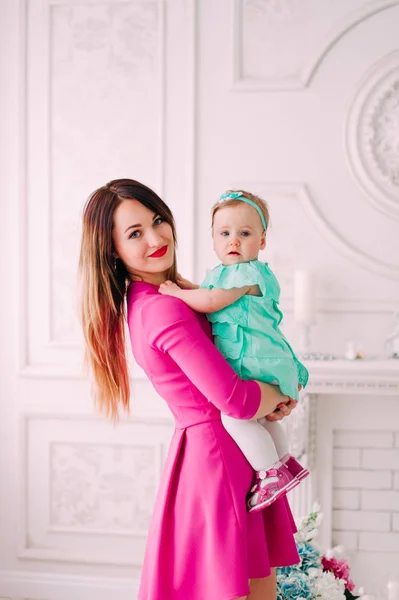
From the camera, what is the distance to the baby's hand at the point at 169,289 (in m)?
1.58

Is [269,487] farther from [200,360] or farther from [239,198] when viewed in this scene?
[239,198]

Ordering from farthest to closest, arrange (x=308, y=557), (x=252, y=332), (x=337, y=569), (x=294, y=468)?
(x=337, y=569), (x=308, y=557), (x=294, y=468), (x=252, y=332)

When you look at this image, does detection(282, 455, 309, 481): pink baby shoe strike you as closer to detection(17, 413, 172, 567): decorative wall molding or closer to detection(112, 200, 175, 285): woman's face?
detection(112, 200, 175, 285): woman's face

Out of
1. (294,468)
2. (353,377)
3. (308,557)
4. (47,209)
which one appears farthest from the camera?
(47,209)

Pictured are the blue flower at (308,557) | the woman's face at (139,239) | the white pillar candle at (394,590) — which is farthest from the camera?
the white pillar candle at (394,590)

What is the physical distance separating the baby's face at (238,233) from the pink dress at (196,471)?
17 centimetres

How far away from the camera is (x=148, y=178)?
116 inches

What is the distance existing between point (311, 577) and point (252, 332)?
2.82ft

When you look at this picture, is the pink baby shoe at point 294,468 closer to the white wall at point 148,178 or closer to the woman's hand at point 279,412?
the woman's hand at point 279,412

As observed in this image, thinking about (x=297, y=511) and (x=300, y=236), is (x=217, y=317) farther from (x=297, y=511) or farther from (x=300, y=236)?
(x=297, y=511)

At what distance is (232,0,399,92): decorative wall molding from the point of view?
279cm

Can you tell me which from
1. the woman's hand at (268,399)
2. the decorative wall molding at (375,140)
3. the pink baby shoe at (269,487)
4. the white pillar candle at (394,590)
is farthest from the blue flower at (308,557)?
the decorative wall molding at (375,140)

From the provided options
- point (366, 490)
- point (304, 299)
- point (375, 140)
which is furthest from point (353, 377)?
point (375, 140)

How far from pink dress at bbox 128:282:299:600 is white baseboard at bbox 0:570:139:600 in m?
1.56
